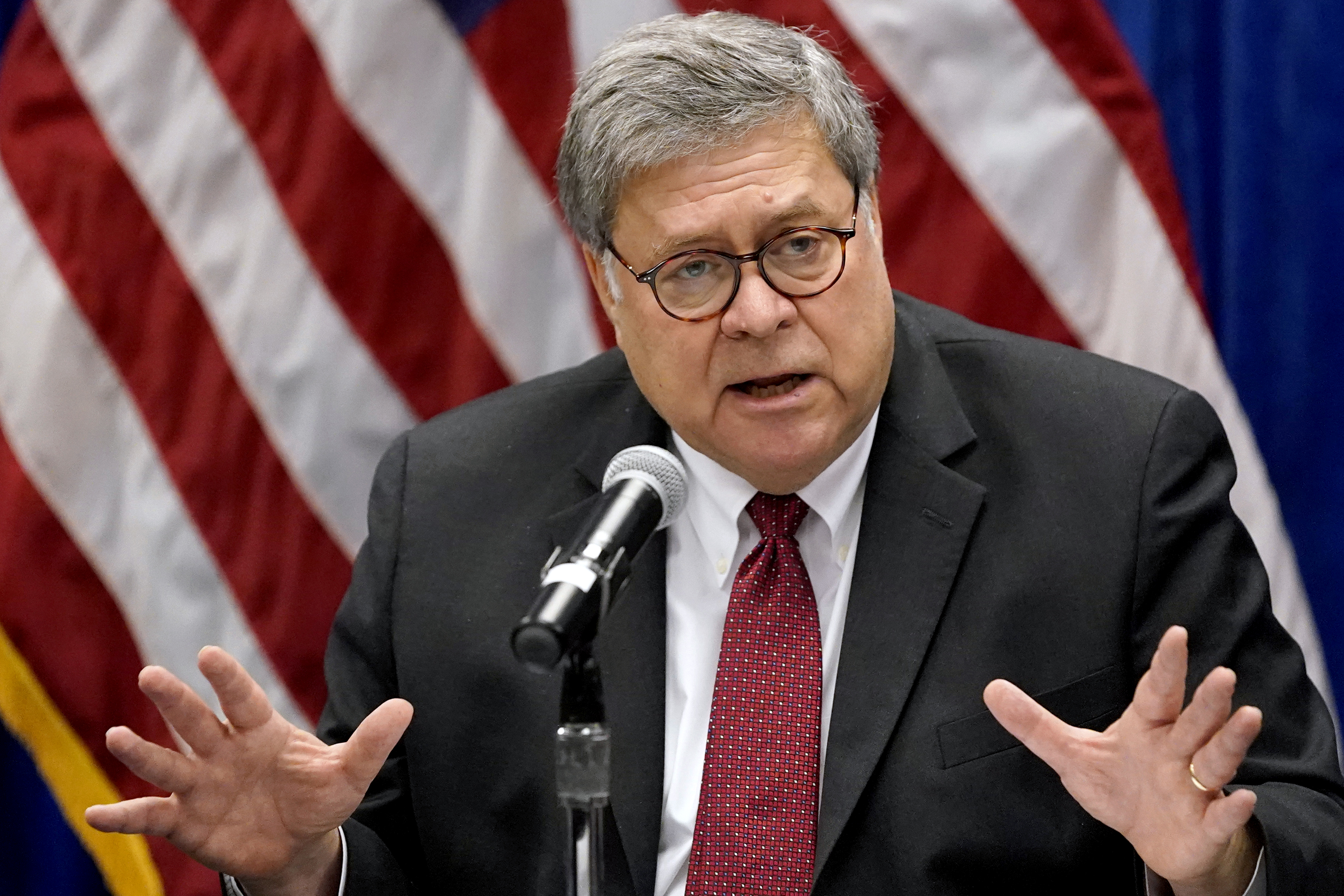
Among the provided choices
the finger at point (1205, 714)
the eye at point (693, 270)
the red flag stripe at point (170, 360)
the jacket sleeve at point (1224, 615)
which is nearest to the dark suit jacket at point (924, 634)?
the jacket sleeve at point (1224, 615)

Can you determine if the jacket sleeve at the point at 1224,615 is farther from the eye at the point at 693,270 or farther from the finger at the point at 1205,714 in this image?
the eye at the point at 693,270

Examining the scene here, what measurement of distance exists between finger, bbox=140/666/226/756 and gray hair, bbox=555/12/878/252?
32.4 inches

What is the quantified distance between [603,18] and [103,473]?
1.30m

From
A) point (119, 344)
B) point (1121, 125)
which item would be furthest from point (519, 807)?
point (1121, 125)

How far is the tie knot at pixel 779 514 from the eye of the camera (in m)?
2.04

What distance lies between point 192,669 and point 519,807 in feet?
3.47

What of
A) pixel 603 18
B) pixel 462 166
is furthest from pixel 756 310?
pixel 462 166

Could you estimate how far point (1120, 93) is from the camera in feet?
8.30

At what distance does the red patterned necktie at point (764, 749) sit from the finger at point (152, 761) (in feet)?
2.16

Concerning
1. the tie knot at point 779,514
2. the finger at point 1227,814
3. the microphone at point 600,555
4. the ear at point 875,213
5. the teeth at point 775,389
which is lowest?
the finger at point 1227,814

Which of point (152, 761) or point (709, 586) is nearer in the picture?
point (152, 761)

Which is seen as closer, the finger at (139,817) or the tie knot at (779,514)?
the finger at (139,817)

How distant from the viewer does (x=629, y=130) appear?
1933mm

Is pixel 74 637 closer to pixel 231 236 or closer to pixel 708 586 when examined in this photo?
pixel 231 236
